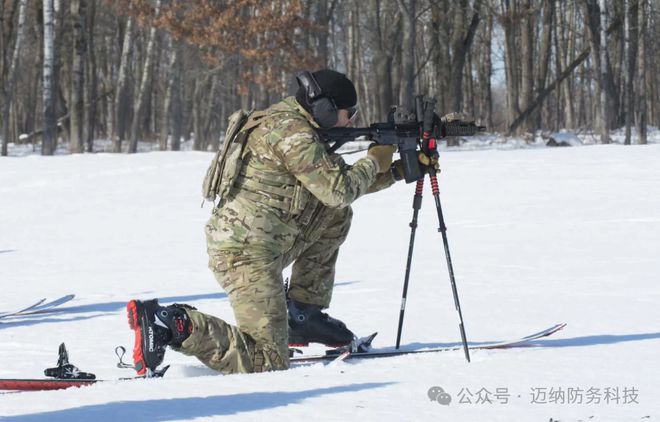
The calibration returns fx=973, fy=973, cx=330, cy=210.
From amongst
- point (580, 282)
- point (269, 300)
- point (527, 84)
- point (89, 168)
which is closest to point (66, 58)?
point (527, 84)

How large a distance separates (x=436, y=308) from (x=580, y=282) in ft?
5.61

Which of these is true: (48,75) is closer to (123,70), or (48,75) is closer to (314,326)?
(123,70)

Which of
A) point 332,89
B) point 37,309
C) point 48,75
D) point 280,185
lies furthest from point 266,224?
point 48,75

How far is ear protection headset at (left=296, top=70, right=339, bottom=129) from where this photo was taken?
4484 millimetres

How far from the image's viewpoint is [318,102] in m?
4.50

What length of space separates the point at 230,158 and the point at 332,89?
57 cm

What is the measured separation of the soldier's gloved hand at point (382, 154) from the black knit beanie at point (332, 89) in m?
0.26

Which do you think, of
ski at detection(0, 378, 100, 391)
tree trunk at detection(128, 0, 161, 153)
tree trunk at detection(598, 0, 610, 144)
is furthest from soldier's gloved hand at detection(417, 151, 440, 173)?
tree trunk at detection(128, 0, 161, 153)

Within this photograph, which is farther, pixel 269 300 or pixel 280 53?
pixel 280 53

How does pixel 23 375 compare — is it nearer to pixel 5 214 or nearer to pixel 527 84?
pixel 5 214

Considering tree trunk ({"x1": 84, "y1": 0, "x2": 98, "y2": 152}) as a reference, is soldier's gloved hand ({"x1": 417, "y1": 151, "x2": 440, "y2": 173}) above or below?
below

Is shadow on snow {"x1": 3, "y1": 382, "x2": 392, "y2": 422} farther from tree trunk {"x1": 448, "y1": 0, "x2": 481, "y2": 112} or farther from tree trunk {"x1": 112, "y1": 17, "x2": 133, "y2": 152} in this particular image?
tree trunk {"x1": 112, "y1": 17, "x2": 133, "y2": 152}

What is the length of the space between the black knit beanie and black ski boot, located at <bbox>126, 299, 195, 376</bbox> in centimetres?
116

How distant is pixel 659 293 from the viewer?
7.13 m
